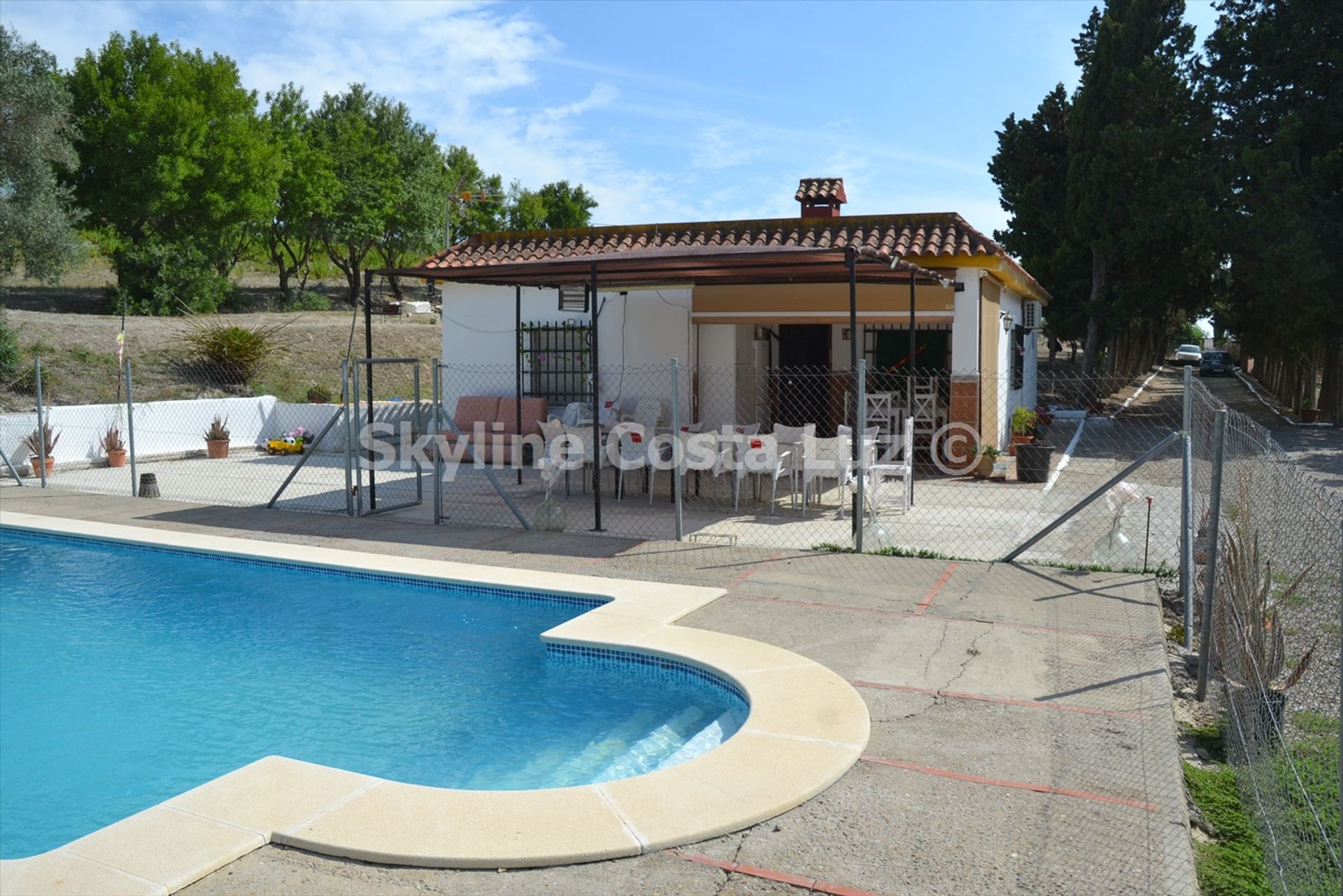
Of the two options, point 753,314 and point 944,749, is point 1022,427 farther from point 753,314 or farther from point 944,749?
point 944,749

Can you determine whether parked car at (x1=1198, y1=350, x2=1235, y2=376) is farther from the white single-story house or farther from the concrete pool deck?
the concrete pool deck

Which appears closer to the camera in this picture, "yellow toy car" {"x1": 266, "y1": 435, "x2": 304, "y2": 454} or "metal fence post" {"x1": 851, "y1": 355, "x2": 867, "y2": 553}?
"metal fence post" {"x1": 851, "y1": 355, "x2": 867, "y2": 553}

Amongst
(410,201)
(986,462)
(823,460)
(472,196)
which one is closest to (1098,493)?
(823,460)

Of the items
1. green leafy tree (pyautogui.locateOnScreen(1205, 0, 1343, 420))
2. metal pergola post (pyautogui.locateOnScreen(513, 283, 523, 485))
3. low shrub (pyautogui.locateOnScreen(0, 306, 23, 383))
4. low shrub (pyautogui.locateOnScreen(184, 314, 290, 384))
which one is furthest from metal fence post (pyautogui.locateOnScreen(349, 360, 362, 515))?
green leafy tree (pyautogui.locateOnScreen(1205, 0, 1343, 420))

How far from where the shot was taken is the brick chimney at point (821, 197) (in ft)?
61.5

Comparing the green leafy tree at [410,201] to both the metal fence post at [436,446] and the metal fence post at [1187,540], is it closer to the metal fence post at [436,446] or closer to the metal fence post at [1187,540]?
the metal fence post at [436,446]

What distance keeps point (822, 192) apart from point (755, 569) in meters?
11.7

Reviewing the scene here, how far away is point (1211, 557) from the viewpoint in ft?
18.4

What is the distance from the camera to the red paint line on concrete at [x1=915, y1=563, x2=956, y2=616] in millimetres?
7543

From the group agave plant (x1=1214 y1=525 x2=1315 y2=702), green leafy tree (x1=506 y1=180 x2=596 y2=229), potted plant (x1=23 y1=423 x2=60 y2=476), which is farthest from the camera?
green leafy tree (x1=506 y1=180 x2=596 y2=229)

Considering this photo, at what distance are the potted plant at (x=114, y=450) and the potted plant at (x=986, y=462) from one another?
48.6 ft

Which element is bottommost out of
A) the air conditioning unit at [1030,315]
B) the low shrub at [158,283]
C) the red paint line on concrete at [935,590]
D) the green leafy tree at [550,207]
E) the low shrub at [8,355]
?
the red paint line on concrete at [935,590]

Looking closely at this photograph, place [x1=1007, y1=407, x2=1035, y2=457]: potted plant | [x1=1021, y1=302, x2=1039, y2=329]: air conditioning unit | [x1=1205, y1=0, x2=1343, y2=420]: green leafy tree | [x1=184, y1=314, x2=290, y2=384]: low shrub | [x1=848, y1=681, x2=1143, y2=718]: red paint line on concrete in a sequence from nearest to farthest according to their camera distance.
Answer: [x1=848, y1=681, x2=1143, y2=718]: red paint line on concrete, [x1=1007, y1=407, x2=1035, y2=457]: potted plant, [x1=1205, y1=0, x2=1343, y2=420]: green leafy tree, [x1=184, y1=314, x2=290, y2=384]: low shrub, [x1=1021, y1=302, x2=1039, y2=329]: air conditioning unit

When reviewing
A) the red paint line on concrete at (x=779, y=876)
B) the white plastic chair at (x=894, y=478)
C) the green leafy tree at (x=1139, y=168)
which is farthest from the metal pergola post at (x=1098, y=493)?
the green leafy tree at (x=1139, y=168)
